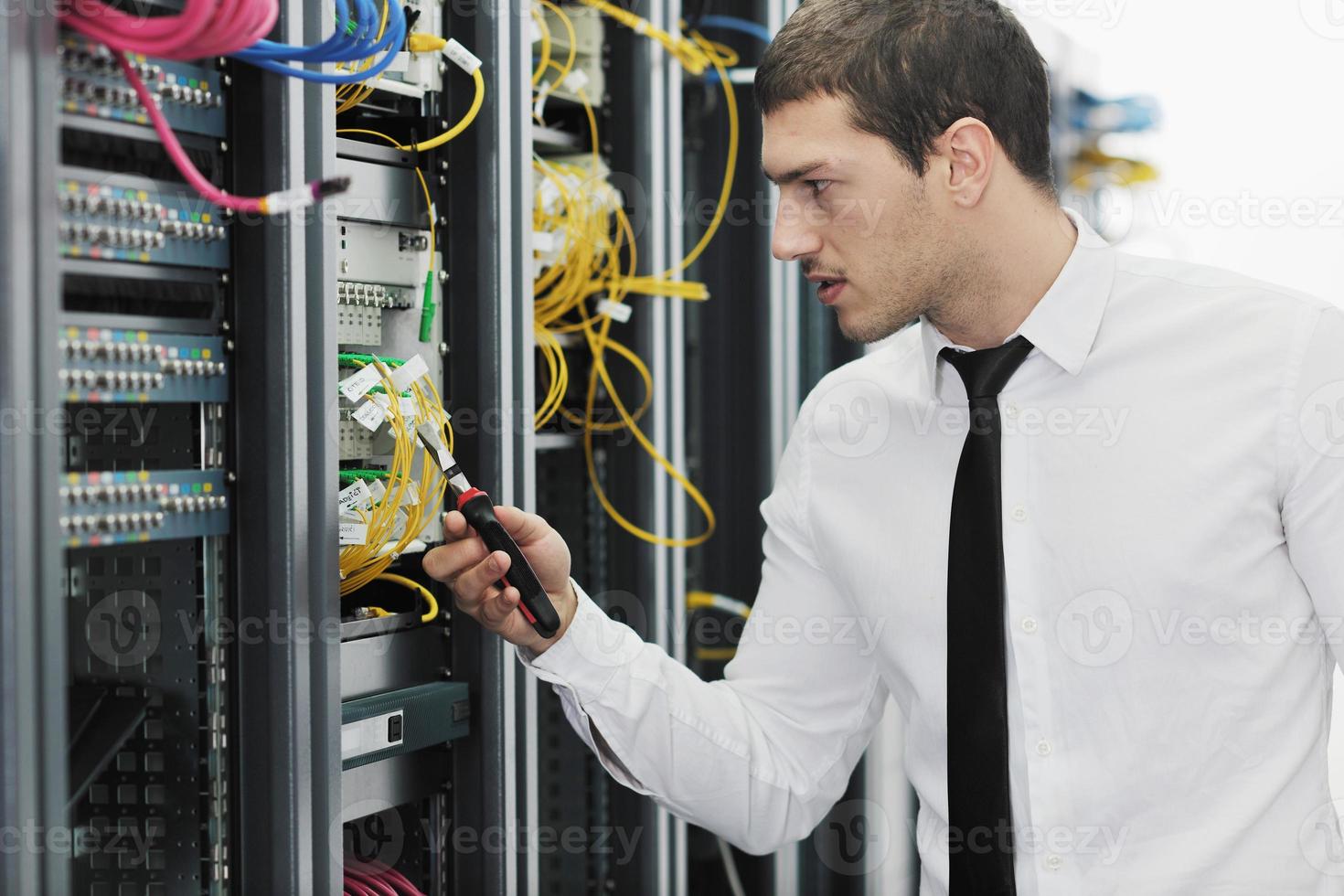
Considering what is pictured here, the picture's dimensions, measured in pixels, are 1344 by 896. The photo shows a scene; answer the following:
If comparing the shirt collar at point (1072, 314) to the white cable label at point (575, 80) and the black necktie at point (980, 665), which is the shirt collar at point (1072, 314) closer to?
the black necktie at point (980, 665)

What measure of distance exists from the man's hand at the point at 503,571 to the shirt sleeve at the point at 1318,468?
70 centimetres

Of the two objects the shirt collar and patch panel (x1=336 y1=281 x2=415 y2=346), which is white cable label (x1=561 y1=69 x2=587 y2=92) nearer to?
patch panel (x1=336 y1=281 x2=415 y2=346)

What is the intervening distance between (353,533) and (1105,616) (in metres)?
0.76

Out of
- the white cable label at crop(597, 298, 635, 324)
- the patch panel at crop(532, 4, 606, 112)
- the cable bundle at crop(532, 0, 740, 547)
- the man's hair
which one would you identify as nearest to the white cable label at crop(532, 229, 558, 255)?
the cable bundle at crop(532, 0, 740, 547)

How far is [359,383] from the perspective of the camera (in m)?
1.28

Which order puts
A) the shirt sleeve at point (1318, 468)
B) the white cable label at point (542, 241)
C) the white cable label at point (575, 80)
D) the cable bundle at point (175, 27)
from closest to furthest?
the cable bundle at point (175, 27) → the shirt sleeve at point (1318, 468) → the white cable label at point (542, 241) → the white cable label at point (575, 80)

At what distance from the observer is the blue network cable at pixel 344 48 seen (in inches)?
41.0

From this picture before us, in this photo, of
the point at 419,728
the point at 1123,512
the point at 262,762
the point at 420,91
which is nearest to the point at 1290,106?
the point at 1123,512

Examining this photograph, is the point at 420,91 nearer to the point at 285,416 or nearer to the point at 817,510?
the point at 285,416

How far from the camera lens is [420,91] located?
55.3 inches

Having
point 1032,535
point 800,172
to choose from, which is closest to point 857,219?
point 800,172

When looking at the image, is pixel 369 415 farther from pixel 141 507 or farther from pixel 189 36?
pixel 189 36

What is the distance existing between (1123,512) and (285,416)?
2.67 ft

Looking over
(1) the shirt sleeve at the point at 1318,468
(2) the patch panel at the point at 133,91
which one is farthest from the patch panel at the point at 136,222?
(1) the shirt sleeve at the point at 1318,468
